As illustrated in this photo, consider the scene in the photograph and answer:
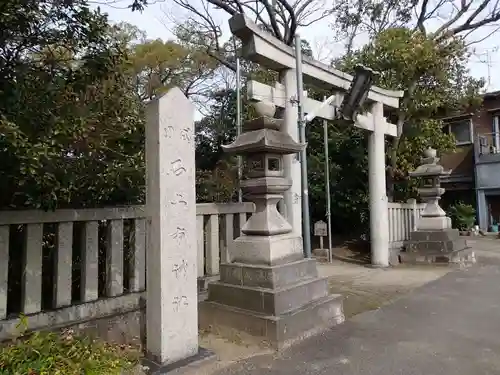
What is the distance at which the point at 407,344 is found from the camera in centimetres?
407

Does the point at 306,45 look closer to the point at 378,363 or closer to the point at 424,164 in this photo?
the point at 424,164

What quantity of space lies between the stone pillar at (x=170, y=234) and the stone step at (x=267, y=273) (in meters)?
0.97

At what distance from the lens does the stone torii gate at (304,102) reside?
6262 mm

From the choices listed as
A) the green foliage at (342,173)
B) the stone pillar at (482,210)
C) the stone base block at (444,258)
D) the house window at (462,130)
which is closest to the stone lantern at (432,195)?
the stone base block at (444,258)

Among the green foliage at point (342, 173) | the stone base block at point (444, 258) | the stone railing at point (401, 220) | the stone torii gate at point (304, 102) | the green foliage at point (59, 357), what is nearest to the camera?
the green foliage at point (59, 357)

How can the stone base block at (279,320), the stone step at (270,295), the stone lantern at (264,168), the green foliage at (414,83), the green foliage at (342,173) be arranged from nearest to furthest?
1. the stone base block at (279,320)
2. the stone step at (270,295)
3. the stone lantern at (264,168)
4. the green foliage at (414,83)
5. the green foliage at (342,173)

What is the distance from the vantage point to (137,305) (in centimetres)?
423

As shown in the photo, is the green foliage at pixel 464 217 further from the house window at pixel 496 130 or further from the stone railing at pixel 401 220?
the stone railing at pixel 401 220

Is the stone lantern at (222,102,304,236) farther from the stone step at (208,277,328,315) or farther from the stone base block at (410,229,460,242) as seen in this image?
the stone base block at (410,229,460,242)

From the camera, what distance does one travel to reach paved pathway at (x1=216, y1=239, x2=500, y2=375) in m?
3.49

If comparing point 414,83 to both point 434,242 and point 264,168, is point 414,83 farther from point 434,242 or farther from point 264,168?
point 264,168

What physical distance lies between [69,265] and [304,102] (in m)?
4.91

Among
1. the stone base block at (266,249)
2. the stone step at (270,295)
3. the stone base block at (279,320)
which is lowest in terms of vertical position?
the stone base block at (279,320)

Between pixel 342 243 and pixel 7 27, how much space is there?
11.2 metres
